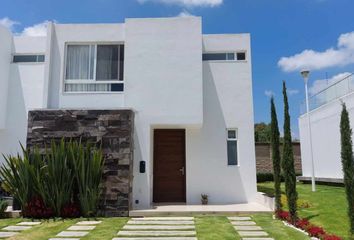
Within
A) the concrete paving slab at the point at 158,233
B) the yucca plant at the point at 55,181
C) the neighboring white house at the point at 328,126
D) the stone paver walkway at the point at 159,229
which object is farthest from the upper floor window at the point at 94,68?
the neighboring white house at the point at 328,126

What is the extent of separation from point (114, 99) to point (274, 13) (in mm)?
7705

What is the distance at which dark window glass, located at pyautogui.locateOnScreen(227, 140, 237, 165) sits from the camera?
11.4 m

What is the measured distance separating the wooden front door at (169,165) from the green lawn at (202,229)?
2.48m

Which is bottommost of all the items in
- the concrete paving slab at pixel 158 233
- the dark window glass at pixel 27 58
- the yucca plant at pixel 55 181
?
the concrete paving slab at pixel 158 233

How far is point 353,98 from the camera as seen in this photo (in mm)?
14562

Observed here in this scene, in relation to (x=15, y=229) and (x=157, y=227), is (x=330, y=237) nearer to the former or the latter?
(x=157, y=227)

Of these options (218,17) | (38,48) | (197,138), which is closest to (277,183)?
(197,138)

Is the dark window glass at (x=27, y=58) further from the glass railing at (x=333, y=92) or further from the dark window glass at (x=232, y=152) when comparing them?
the glass railing at (x=333, y=92)

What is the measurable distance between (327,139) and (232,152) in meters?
9.43

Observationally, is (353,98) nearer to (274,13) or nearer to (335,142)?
(335,142)

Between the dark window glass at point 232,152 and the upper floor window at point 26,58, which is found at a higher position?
the upper floor window at point 26,58

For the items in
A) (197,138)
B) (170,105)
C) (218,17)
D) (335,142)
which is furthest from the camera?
(335,142)

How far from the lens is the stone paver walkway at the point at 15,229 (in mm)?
7176

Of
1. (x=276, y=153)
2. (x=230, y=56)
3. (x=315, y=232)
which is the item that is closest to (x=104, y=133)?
(x=276, y=153)
